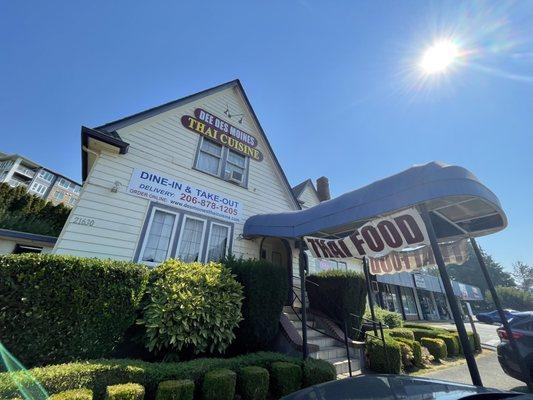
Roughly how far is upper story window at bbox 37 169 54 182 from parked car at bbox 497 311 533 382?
8450 cm

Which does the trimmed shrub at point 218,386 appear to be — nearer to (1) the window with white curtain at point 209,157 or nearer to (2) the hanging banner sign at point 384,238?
(2) the hanging banner sign at point 384,238

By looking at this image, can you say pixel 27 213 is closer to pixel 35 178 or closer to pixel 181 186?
pixel 181 186

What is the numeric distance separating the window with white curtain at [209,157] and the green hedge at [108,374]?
22.5 feet

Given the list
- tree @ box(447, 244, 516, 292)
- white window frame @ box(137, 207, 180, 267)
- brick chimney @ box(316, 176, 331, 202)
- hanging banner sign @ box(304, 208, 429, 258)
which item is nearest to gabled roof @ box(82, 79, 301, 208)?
white window frame @ box(137, 207, 180, 267)

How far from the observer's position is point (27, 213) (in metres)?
→ 19.1

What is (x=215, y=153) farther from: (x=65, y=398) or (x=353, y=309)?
(x=65, y=398)

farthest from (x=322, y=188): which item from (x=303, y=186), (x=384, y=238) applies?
(x=384, y=238)

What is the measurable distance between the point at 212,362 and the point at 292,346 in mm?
2494

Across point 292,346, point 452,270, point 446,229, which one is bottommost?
point 292,346

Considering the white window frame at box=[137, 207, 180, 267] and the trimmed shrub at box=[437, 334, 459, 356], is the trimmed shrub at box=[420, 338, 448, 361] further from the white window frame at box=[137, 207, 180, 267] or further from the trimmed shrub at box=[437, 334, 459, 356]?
the white window frame at box=[137, 207, 180, 267]

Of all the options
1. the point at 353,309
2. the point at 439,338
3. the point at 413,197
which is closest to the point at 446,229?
the point at 413,197

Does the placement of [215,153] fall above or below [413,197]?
above

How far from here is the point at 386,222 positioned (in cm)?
506

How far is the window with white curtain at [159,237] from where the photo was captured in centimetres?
759
